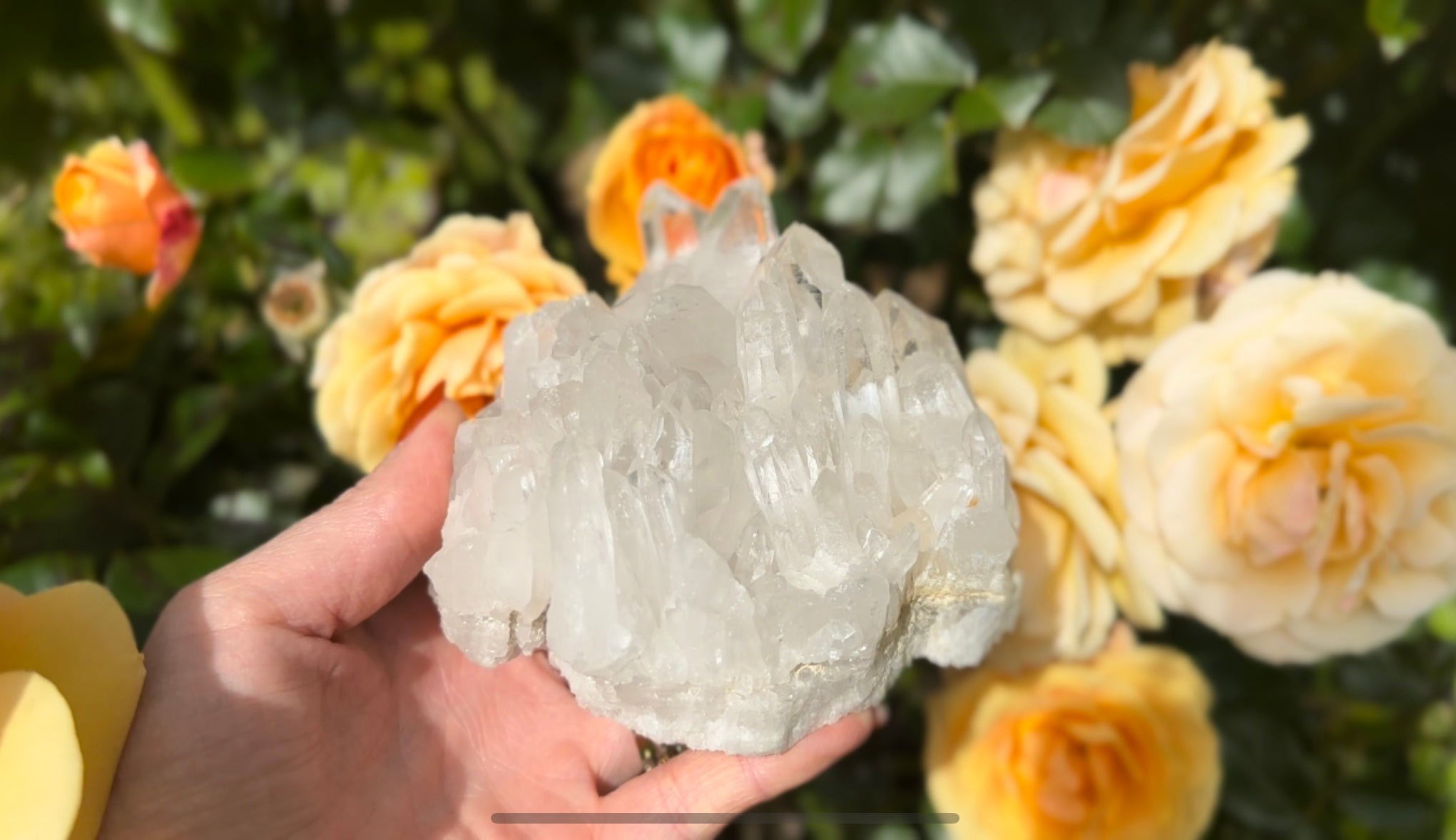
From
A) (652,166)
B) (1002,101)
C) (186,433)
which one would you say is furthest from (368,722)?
(1002,101)

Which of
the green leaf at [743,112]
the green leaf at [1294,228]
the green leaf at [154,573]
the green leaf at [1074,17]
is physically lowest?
the green leaf at [154,573]

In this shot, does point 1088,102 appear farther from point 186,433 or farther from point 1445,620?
point 186,433

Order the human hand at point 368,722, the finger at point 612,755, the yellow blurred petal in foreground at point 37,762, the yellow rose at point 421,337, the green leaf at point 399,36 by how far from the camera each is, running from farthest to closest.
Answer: the green leaf at point 399,36, the finger at point 612,755, the yellow rose at point 421,337, the human hand at point 368,722, the yellow blurred petal in foreground at point 37,762

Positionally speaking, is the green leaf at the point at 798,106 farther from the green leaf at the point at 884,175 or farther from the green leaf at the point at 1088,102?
the green leaf at the point at 1088,102

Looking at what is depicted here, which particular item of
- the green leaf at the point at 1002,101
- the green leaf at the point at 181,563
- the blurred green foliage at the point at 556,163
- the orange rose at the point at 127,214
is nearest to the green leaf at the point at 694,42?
the blurred green foliage at the point at 556,163

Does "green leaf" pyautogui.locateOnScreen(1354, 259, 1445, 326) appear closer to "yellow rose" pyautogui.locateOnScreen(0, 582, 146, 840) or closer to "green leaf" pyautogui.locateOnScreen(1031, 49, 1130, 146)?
"green leaf" pyautogui.locateOnScreen(1031, 49, 1130, 146)

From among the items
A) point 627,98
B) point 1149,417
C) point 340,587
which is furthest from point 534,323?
point 627,98
